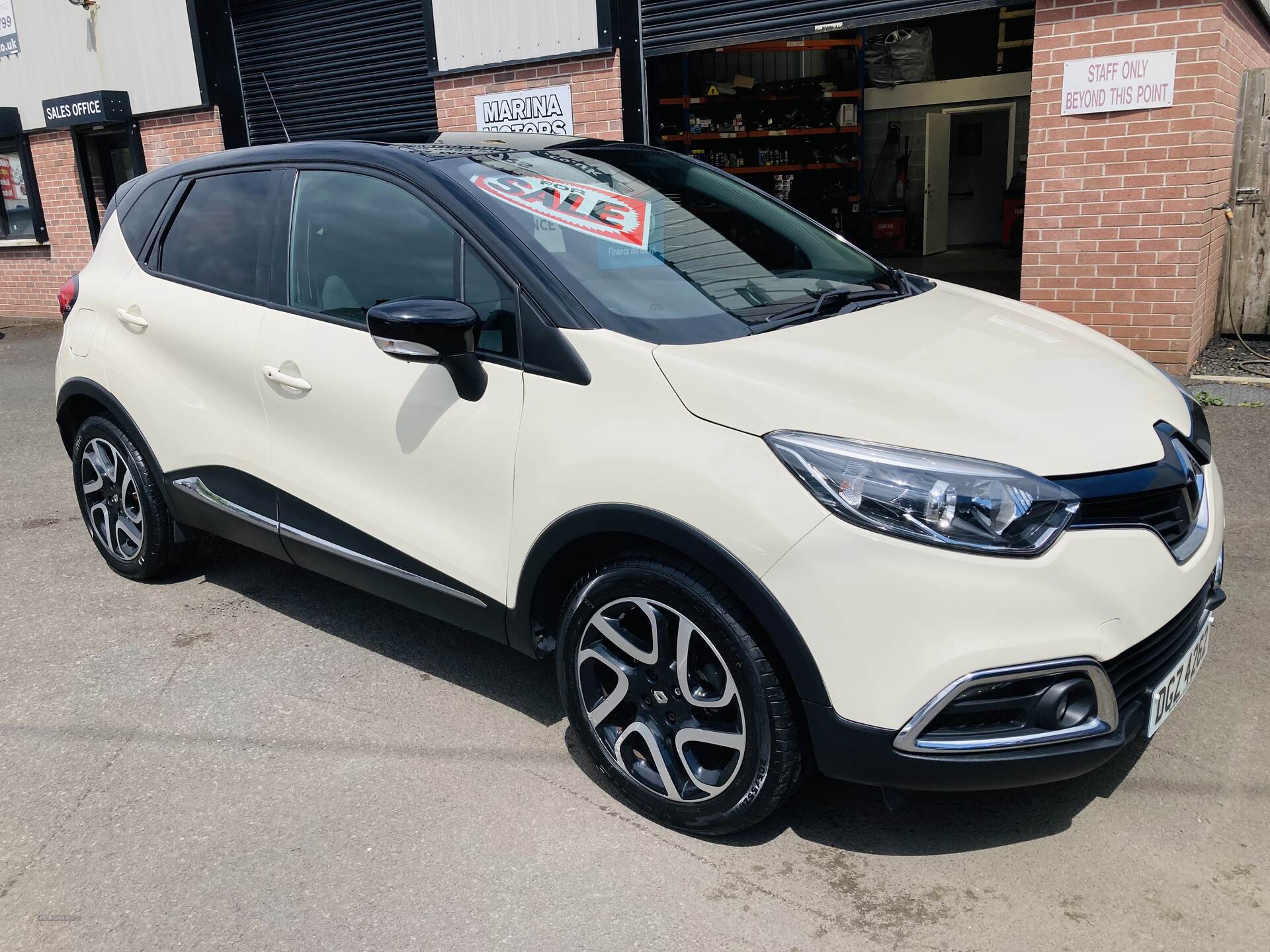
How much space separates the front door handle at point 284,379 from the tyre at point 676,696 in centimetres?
119

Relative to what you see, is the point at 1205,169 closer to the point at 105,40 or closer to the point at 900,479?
the point at 900,479

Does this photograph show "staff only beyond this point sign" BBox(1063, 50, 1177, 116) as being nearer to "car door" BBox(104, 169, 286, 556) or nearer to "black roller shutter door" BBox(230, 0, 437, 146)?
"car door" BBox(104, 169, 286, 556)

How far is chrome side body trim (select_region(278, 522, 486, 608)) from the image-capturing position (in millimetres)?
3043

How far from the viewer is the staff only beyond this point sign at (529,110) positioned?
9438mm

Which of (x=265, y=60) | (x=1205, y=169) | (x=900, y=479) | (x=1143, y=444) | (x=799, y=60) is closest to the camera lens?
(x=900, y=479)

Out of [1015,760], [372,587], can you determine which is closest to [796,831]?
[1015,760]

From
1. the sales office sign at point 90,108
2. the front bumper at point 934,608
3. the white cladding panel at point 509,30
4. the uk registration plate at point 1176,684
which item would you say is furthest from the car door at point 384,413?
the sales office sign at point 90,108

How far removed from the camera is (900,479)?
224 cm

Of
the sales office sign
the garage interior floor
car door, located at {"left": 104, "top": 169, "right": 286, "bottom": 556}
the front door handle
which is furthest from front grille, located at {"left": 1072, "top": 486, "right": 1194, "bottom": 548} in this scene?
the sales office sign

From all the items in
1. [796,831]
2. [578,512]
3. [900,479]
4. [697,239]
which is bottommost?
[796,831]

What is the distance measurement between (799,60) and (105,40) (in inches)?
346

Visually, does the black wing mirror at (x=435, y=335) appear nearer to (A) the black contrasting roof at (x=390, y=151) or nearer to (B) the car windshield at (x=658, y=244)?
(B) the car windshield at (x=658, y=244)

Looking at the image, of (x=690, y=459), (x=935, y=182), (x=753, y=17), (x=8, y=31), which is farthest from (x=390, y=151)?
(x=935, y=182)

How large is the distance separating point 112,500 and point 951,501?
3.60m
